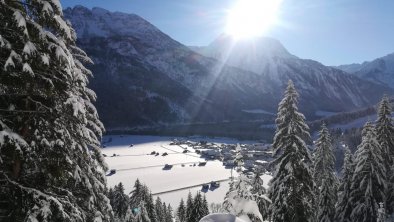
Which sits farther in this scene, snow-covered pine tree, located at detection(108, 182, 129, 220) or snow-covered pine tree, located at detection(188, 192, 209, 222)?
snow-covered pine tree, located at detection(108, 182, 129, 220)

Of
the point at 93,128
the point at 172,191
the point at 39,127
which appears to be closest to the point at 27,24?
the point at 39,127

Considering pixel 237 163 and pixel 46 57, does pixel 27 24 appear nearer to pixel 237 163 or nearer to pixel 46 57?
pixel 46 57

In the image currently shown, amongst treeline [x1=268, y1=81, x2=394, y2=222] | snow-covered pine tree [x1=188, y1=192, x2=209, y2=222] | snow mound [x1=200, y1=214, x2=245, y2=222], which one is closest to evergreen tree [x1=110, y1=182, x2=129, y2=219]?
snow-covered pine tree [x1=188, y1=192, x2=209, y2=222]

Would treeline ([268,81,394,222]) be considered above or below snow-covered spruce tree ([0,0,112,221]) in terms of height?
below

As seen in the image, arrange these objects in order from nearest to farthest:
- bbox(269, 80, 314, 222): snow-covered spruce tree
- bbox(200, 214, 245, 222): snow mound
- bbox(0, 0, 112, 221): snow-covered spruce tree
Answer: bbox(200, 214, 245, 222): snow mound < bbox(0, 0, 112, 221): snow-covered spruce tree < bbox(269, 80, 314, 222): snow-covered spruce tree

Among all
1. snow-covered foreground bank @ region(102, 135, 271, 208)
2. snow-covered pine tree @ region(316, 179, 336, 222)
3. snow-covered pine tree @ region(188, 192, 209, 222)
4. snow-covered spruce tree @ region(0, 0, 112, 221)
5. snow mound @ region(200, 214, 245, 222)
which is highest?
snow-covered spruce tree @ region(0, 0, 112, 221)

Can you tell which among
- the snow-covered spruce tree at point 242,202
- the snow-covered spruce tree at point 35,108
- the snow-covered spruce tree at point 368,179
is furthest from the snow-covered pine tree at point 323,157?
the snow-covered spruce tree at point 35,108

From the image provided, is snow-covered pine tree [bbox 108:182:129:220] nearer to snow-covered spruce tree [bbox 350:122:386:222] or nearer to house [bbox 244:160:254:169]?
snow-covered spruce tree [bbox 350:122:386:222]

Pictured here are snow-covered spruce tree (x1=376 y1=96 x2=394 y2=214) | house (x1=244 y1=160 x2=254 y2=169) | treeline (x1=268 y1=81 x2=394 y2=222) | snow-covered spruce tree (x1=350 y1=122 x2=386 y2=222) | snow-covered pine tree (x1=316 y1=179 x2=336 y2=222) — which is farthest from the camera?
house (x1=244 y1=160 x2=254 y2=169)
